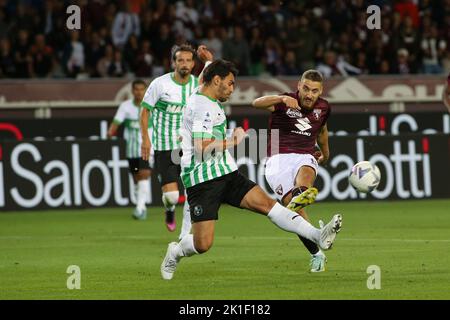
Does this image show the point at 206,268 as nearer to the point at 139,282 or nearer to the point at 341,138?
the point at 139,282

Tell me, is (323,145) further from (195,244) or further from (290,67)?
(290,67)

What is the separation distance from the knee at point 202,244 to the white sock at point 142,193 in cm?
788

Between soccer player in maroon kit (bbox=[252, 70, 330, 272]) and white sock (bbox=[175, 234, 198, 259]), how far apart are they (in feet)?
4.40

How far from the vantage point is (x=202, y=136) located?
10.4 m

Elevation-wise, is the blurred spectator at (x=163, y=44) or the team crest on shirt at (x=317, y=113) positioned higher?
the blurred spectator at (x=163, y=44)

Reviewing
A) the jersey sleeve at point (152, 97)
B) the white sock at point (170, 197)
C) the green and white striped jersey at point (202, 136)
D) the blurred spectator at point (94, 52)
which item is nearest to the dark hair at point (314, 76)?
the green and white striped jersey at point (202, 136)

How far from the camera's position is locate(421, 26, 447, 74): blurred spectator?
24.7 meters

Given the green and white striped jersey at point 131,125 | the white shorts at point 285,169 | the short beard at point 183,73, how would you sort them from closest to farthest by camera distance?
the white shorts at point 285,169 < the short beard at point 183,73 < the green and white striped jersey at point 131,125

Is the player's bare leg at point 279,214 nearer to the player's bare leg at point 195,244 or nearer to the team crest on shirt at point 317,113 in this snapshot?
the player's bare leg at point 195,244

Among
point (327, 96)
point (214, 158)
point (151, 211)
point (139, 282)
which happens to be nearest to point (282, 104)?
point (214, 158)

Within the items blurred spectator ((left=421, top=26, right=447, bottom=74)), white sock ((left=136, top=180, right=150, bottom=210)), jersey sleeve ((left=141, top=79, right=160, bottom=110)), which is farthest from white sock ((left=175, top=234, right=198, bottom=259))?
blurred spectator ((left=421, top=26, right=447, bottom=74))

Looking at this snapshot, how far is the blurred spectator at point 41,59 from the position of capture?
23.2m

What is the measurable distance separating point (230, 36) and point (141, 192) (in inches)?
273

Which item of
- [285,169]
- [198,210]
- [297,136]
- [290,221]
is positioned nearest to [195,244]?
[198,210]
